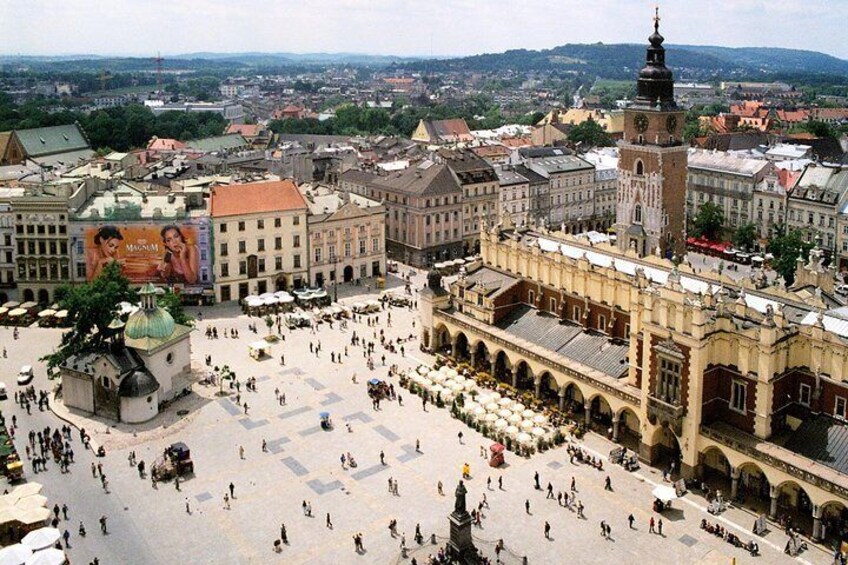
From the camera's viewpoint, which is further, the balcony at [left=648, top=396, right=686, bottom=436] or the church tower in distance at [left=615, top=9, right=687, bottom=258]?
the church tower in distance at [left=615, top=9, right=687, bottom=258]

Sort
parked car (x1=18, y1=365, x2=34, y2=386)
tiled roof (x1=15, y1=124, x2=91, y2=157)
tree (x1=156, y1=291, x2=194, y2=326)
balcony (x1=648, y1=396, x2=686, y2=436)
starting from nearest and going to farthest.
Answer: balcony (x1=648, y1=396, x2=686, y2=436) < parked car (x1=18, y1=365, x2=34, y2=386) < tree (x1=156, y1=291, x2=194, y2=326) < tiled roof (x1=15, y1=124, x2=91, y2=157)

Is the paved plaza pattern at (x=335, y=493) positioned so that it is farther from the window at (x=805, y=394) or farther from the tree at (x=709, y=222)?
the tree at (x=709, y=222)

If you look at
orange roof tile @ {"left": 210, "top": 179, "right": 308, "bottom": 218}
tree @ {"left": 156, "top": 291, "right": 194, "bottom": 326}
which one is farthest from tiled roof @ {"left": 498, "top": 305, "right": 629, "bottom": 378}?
orange roof tile @ {"left": 210, "top": 179, "right": 308, "bottom": 218}

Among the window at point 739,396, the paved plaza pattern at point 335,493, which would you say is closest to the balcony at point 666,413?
the window at point 739,396

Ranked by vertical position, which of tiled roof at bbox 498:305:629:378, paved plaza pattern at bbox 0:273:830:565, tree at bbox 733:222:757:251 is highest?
tree at bbox 733:222:757:251

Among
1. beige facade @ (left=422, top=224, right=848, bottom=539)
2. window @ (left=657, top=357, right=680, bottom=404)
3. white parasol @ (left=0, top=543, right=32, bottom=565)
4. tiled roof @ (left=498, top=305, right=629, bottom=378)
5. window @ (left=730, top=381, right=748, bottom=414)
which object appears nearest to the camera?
white parasol @ (left=0, top=543, right=32, bottom=565)

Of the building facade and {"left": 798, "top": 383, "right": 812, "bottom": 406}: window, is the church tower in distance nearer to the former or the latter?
{"left": 798, "top": 383, "right": 812, "bottom": 406}: window

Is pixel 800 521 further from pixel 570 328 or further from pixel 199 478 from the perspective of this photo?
pixel 199 478
